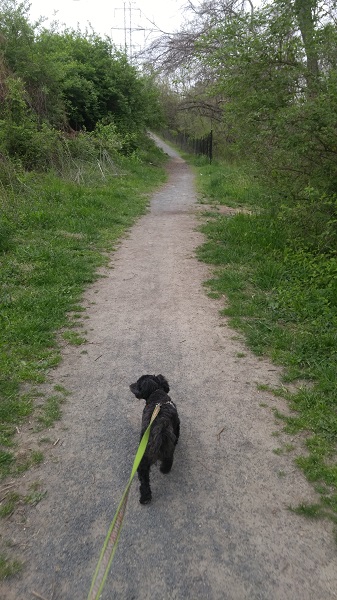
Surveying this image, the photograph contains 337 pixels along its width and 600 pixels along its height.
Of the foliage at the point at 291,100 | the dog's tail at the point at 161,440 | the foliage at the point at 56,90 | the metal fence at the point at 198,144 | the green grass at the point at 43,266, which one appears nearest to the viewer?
the dog's tail at the point at 161,440

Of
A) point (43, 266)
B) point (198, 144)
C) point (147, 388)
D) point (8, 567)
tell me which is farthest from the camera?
point (198, 144)

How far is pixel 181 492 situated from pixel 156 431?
0.46 meters

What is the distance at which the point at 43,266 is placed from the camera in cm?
630

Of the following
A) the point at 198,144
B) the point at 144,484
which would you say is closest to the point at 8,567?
the point at 144,484

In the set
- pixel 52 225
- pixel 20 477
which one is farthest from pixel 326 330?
pixel 52 225

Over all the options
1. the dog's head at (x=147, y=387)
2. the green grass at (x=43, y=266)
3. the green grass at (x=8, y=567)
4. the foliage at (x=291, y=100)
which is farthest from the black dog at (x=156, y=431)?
the foliage at (x=291, y=100)

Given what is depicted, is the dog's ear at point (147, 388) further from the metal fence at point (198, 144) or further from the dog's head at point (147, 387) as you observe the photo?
the metal fence at point (198, 144)

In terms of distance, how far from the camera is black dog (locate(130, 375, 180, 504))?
252cm

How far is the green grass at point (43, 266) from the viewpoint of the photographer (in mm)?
3641

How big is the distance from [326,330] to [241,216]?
197 inches

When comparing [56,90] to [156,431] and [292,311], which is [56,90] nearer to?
[292,311]

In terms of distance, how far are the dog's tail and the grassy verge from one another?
85 cm

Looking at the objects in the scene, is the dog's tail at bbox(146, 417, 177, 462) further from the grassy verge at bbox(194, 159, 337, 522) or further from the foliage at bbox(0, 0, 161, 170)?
the foliage at bbox(0, 0, 161, 170)

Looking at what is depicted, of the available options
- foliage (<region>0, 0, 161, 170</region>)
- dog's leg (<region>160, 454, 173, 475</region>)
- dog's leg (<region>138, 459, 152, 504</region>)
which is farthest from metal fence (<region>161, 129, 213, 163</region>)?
dog's leg (<region>138, 459, 152, 504</region>)
